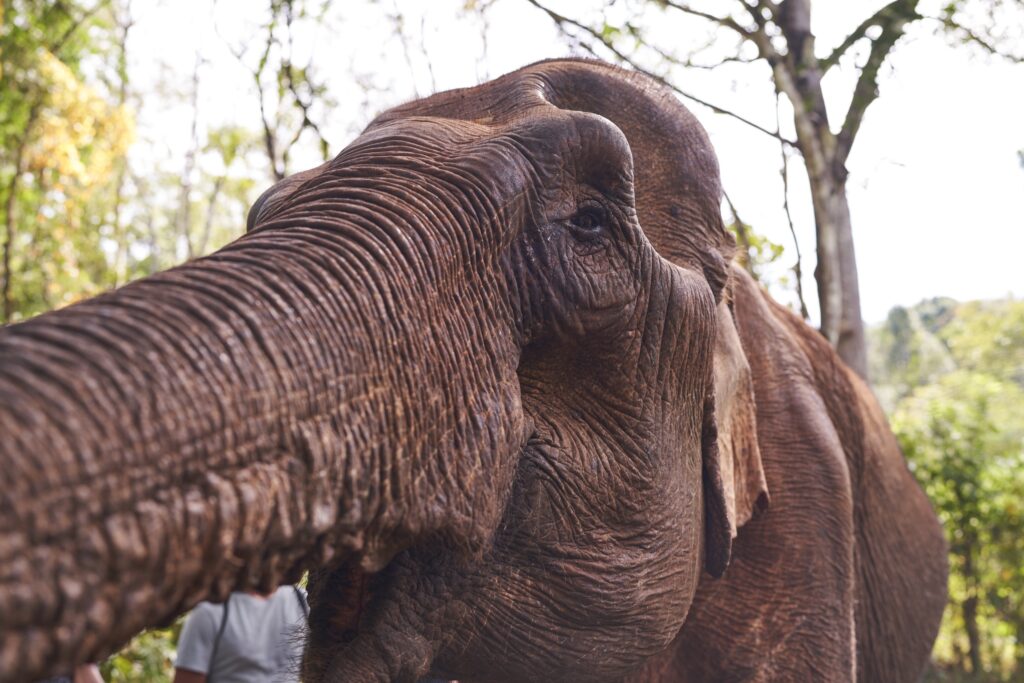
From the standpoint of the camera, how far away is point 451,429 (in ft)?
4.66

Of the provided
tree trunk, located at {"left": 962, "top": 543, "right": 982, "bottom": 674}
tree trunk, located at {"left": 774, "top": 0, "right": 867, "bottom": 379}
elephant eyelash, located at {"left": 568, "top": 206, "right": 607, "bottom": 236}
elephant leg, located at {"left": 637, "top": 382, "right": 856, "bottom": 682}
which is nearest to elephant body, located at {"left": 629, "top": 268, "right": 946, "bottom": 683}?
elephant leg, located at {"left": 637, "top": 382, "right": 856, "bottom": 682}

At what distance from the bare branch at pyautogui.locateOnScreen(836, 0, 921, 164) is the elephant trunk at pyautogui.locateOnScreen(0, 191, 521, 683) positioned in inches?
201

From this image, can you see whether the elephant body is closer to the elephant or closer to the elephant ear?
the elephant

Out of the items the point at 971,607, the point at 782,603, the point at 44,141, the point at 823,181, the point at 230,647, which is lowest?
the point at 971,607

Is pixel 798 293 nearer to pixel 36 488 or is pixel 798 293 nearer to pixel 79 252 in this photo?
pixel 36 488

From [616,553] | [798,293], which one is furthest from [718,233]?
[798,293]

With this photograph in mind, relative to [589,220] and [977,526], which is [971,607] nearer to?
[977,526]

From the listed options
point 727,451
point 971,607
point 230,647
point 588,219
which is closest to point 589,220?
point 588,219

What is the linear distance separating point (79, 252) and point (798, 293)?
1616 cm

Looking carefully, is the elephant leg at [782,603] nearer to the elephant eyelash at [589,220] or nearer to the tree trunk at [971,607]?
the elephant eyelash at [589,220]

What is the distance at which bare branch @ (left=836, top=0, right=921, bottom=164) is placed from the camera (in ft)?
19.2

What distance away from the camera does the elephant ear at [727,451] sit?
219 cm

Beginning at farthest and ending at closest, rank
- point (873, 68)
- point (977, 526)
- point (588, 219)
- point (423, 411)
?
point (977, 526)
point (873, 68)
point (588, 219)
point (423, 411)

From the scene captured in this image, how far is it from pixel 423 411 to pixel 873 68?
5479mm
